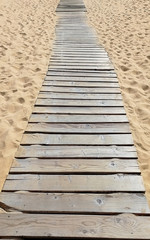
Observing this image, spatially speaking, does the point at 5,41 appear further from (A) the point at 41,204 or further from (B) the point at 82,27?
(A) the point at 41,204

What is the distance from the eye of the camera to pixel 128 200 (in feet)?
6.12

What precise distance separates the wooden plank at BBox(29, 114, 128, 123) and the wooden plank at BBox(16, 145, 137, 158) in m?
0.48

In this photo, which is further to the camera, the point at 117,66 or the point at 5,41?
the point at 5,41

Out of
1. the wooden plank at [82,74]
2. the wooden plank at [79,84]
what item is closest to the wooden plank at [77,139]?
the wooden plank at [79,84]

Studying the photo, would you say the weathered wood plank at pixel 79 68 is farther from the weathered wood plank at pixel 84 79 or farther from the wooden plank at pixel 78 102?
the wooden plank at pixel 78 102

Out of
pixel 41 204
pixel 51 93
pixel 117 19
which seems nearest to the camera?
pixel 41 204

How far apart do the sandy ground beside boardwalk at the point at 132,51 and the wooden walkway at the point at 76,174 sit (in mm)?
305

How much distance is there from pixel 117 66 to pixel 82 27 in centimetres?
330

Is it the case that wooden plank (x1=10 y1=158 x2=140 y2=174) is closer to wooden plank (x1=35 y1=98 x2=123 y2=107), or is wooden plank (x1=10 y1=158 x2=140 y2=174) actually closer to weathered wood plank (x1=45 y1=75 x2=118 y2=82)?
wooden plank (x1=35 y1=98 x2=123 y2=107)

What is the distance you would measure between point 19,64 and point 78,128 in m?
2.70

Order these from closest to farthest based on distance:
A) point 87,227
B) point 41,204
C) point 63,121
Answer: point 87,227 < point 41,204 < point 63,121

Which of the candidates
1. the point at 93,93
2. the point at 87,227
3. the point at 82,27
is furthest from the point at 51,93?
the point at 82,27

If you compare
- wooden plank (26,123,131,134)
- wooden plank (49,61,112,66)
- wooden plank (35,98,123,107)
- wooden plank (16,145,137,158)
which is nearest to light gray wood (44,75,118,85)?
wooden plank (49,61,112,66)

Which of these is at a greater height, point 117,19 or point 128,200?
point 117,19
